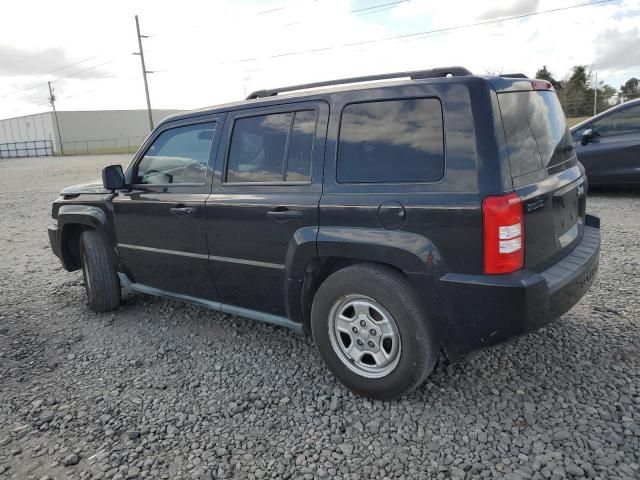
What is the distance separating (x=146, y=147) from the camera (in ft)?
13.7

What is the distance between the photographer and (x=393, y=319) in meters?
2.76

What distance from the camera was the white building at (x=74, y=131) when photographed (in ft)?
229

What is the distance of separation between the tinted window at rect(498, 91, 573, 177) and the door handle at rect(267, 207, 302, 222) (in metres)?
1.28

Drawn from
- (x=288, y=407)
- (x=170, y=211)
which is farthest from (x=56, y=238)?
(x=288, y=407)

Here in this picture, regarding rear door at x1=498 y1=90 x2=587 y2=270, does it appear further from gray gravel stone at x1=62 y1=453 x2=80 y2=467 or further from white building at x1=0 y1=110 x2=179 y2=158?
white building at x1=0 y1=110 x2=179 y2=158

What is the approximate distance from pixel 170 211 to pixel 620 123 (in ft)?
24.3

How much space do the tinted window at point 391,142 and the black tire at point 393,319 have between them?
55 cm

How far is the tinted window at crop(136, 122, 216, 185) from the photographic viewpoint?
3.71 m

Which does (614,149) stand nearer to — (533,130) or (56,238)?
(533,130)

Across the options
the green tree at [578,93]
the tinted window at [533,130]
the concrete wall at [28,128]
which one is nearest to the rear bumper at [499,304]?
the tinted window at [533,130]

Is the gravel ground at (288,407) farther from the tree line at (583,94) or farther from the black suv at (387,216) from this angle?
the tree line at (583,94)

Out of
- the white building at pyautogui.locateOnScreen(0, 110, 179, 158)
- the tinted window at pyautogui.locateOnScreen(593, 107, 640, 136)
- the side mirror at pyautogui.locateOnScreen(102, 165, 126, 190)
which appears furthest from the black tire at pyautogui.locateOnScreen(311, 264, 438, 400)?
the white building at pyautogui.locateOnScreen(0, 110, 179, 158)

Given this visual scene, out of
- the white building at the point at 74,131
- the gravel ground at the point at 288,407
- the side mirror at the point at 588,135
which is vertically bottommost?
the gravel ground at the point at 288,407

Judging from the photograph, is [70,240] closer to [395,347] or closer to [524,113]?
[395,347]
